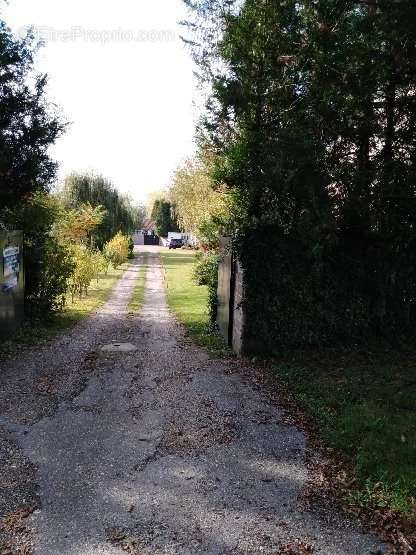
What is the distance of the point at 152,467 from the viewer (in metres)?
5.14

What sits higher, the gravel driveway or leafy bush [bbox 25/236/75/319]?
leafy bush [bbox 25/236/75/319]

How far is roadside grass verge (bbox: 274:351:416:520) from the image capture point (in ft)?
15.6

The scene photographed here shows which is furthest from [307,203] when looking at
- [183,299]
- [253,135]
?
[183,299]

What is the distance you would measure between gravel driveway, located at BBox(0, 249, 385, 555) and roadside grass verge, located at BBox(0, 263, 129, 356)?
7.18 ft

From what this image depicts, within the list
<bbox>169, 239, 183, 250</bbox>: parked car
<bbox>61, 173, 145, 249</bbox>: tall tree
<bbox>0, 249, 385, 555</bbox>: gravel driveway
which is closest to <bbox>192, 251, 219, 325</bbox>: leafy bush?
<bbox>0, 249, 385, 555</bbox>: gravel driveway

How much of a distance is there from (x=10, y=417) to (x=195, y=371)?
3476mm

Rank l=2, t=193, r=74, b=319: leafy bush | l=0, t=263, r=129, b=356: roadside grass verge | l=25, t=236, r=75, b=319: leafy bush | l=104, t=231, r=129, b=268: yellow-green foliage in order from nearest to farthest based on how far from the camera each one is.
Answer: l=0, t=263, r=129, b=356: roadside grass verge
l=2, t=193, r=74, b=319: leafy bush
l=25, t=236, r=75, b=319: leafy bush
l=104, t=231, r=129, b=268: yellow-green foliage

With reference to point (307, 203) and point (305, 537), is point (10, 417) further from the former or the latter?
point (307, 203)

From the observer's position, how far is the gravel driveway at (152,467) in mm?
3939

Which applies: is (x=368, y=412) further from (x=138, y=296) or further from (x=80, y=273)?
(x=138, y=296)

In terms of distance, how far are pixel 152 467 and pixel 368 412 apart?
308 centimetres

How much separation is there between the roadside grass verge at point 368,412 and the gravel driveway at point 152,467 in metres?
0.53

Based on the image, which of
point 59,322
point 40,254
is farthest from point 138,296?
point 40,254

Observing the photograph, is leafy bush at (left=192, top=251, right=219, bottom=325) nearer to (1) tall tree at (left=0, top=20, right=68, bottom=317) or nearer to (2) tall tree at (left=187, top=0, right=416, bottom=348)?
(2) tall tree at (left=187, top=0, right=416, bottom=348)
